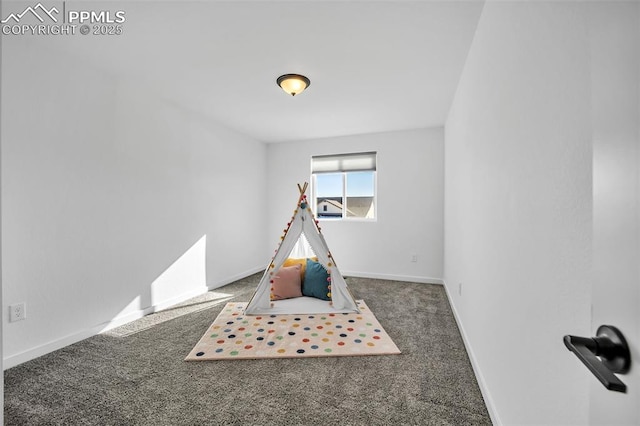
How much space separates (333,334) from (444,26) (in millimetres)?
2582

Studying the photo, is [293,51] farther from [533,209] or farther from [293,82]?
[533,209]

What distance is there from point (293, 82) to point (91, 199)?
2.11 m

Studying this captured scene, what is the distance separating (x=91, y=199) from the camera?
252 cm

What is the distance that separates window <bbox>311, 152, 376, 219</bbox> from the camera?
4773mm

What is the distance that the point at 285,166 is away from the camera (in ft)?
17.2

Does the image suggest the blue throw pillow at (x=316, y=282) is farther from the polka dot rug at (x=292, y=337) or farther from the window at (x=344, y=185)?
the window at (x=344, y=185)

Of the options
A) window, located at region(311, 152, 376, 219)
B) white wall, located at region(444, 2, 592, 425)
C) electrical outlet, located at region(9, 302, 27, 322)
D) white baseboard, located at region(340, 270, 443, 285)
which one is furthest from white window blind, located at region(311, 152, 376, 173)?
electrical outlet, located at region(9, 302, 27, 322)

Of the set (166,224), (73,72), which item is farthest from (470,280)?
(73,72)

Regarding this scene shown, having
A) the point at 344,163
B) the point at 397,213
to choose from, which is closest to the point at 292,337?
the point at 397,213

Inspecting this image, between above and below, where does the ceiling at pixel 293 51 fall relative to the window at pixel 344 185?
above

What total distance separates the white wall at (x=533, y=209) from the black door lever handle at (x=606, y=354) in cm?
32

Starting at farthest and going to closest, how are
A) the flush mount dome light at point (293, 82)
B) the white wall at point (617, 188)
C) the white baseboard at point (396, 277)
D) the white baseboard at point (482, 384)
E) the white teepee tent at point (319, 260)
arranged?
the white baseboard at point (396, 277) < the white teepee tent at point (319, 260) < the flush mount dome light at point (293, 82) < the white baseboard at point (482, 384) < the white wall at point (617, 188)

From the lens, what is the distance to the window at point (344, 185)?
477 centimetres

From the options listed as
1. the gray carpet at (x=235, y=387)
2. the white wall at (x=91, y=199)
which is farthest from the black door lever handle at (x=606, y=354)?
the white wall at (x=91, y=199)
